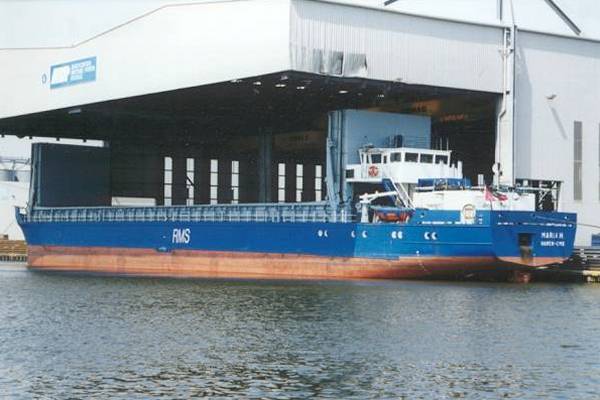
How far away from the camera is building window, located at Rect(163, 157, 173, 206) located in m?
82.9

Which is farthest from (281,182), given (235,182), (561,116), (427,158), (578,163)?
(561,116)

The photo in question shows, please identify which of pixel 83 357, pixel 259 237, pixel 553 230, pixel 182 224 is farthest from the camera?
pixel 182 224

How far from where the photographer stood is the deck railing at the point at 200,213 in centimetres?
5528

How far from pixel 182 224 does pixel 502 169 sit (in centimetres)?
1866

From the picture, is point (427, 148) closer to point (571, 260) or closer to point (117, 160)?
point (571, 260)

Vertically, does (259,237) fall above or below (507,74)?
below

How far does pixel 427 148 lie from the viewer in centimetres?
5734

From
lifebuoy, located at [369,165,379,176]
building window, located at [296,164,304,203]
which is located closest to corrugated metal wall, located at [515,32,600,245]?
lifebuoy, located at [369,165,379,176]

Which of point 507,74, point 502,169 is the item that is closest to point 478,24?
point 507,74

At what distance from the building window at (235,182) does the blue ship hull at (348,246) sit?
641 inches

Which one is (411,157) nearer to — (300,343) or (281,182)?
(300,343)

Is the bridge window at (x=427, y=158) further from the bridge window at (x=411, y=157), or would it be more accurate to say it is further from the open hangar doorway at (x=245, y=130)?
the open hangar doorway at (x=245, y=130)

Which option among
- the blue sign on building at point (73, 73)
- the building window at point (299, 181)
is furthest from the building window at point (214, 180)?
the blue sign on building at point (73, 73)

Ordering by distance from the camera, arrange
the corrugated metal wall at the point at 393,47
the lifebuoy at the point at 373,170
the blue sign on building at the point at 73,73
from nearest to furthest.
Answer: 1. the corrugated metal wall at the point at 393,47
2. the lifebuoy at the point at 373,170
3. the blue sign on building at the point at 73,73
